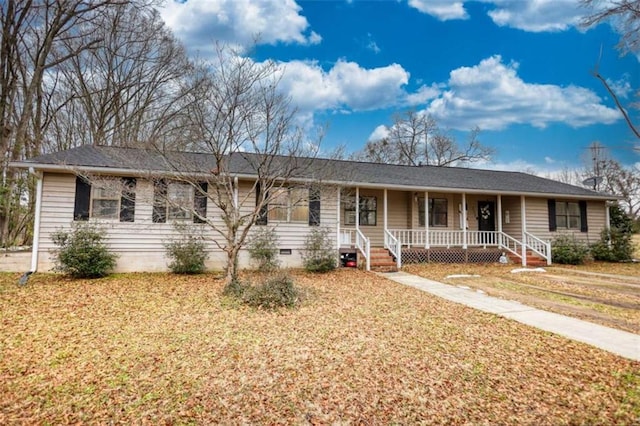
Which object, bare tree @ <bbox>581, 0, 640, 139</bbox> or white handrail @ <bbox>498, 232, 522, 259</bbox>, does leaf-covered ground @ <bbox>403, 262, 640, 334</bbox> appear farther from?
bare tree @ <bbox>581, 0, 640, 139</bbox>

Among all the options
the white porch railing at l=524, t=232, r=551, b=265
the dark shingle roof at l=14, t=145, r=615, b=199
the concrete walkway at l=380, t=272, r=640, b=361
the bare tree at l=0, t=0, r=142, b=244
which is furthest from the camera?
the bare tree at l=0, t=0, r=142, b=244

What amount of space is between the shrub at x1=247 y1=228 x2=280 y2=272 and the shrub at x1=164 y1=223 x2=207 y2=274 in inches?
59.9

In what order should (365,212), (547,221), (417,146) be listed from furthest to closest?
1. (417,146)
2. (547,221)
3. (365,212)

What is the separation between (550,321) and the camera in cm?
561

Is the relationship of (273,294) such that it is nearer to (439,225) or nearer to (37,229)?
(37,229)

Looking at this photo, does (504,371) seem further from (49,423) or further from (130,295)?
(130,295)

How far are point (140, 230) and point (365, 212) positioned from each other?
823 cm

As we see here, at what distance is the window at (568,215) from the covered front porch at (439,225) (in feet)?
3.35

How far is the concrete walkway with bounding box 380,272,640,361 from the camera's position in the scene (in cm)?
450

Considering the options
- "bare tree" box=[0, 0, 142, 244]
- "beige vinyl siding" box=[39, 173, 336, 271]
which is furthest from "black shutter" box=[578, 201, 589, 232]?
"bare tree" box=[0, 0, 142, 244]

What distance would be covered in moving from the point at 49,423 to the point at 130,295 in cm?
481

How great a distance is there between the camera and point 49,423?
2.66m

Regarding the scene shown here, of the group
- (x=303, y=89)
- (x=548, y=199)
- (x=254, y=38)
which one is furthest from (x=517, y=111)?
(x=254, y=38)

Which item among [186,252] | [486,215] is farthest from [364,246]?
[486,215]
